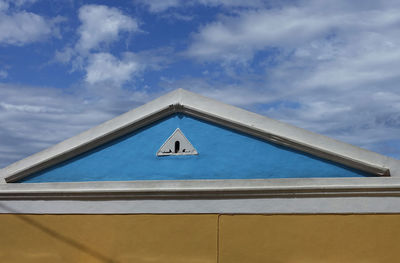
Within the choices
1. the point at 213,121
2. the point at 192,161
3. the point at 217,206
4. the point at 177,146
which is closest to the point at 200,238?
the point at 217,206

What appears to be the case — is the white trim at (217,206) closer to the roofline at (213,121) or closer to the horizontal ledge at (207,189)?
the horizontal ledge at (207,189)

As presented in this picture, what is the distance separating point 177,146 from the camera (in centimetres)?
660

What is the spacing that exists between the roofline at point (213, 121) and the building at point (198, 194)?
2 centimetres

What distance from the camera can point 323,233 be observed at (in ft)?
19.2

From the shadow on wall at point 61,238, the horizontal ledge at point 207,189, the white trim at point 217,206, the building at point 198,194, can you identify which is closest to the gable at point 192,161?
the building at point 198,194

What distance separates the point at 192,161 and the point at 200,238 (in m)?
1.14

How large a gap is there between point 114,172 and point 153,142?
2.56 feet

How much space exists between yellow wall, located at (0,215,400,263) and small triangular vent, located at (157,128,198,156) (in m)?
0.96

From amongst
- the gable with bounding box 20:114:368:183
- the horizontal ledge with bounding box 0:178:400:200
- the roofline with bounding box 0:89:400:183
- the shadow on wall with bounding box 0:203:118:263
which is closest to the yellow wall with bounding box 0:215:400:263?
the shadow on wall with bounding box 0:203:118:263

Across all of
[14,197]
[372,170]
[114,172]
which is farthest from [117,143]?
[372,170]

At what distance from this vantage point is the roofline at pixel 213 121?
5938 millimetres

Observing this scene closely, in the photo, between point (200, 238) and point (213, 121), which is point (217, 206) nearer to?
point (200, 238)

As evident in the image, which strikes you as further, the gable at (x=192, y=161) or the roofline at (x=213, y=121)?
the gable at (x=192, y=161)

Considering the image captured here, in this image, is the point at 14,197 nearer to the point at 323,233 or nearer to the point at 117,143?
the point at 117,143
